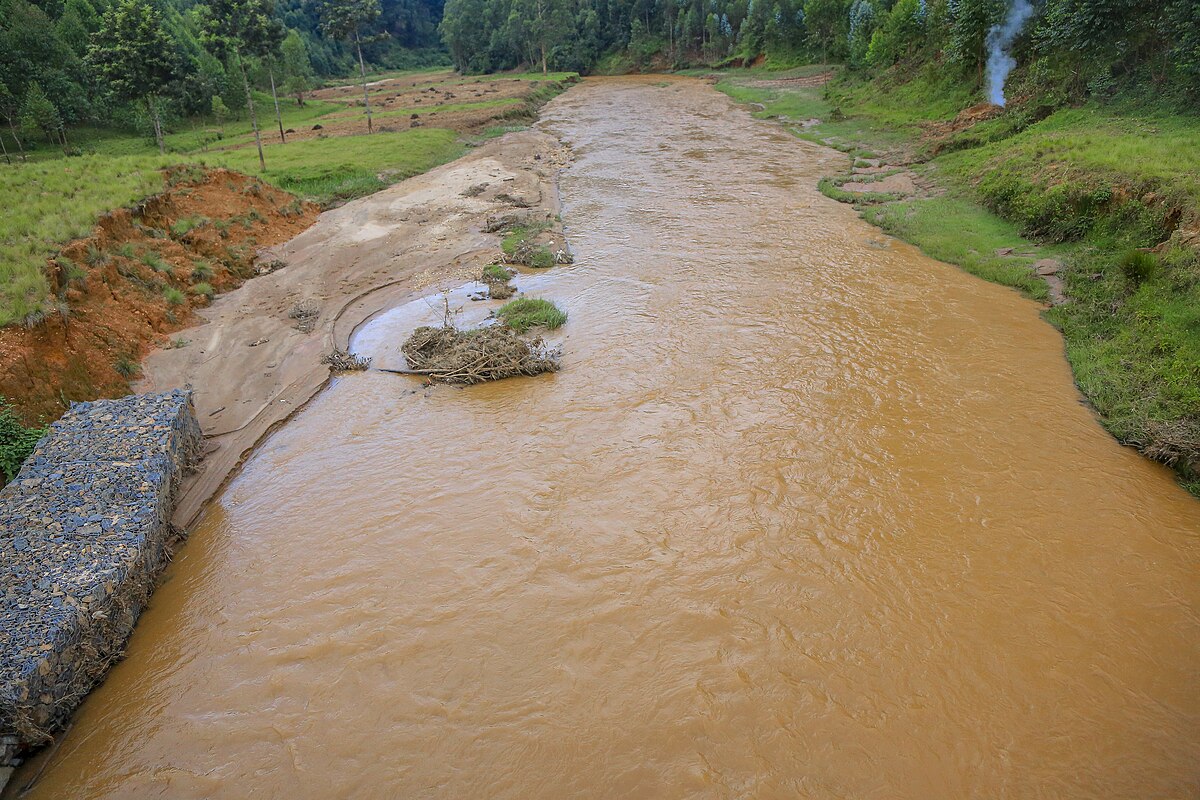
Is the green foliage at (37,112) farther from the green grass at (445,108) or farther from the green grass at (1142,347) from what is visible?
the green grass at (1142,347)

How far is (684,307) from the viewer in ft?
48.4

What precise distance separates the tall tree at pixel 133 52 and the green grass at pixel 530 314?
80.0 feet

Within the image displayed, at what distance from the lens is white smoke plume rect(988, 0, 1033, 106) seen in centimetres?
2580

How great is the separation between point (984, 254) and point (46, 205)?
2325cm

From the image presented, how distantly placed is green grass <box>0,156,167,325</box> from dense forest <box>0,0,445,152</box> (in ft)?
35.1

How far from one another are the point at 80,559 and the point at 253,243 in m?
13.8

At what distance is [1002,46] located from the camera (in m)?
26.8

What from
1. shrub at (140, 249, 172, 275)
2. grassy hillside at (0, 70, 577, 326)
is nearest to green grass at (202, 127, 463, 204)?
grassy hillside at (0, 70, 577, 326)

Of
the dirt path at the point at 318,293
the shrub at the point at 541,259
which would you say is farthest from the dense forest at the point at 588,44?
the shrub at the point at 541,259

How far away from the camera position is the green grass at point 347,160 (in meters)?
24.3

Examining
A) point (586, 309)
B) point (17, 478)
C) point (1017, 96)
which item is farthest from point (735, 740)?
point (1017, 96)

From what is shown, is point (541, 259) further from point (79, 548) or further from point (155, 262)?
point (79, 548)

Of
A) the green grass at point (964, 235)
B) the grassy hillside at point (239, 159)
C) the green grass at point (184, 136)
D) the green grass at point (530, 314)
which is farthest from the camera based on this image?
the green grass at point (184, 136)

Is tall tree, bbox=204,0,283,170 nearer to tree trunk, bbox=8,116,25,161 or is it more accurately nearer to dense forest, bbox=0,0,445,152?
dense forest, bbox=0,0,445,152
